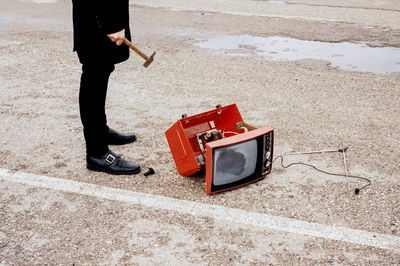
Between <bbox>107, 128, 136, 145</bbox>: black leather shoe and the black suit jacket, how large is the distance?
2.93 feet

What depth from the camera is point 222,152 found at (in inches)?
105

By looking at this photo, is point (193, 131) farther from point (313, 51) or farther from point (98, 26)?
point (313, 51)

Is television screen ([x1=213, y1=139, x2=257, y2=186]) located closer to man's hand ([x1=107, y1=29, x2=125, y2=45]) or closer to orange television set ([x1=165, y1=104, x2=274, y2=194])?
orange television set ([x1=165, y1=104, x2=274, y2=194])

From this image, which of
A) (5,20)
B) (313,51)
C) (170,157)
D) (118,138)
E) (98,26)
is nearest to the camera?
(98,26)

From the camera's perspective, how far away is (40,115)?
416 cm

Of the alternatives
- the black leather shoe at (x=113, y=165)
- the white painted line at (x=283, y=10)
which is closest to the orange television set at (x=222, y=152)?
the black leather shoe at (x=113, y=165)

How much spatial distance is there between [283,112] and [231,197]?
1.66m

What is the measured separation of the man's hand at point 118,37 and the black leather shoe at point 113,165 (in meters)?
0.92

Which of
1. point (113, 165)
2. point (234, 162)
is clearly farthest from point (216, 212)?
point (113, 165)

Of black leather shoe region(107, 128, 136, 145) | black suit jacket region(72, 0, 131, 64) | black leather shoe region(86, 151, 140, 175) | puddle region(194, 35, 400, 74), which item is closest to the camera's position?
black suit jacket region(72, 0, 131, 64)

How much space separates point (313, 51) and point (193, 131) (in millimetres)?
3855

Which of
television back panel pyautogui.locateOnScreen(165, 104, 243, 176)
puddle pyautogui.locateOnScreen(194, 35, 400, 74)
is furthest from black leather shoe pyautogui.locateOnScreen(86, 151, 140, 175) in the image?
puddle pyautogui.locateOnScreen(194, 35, 400, 74)

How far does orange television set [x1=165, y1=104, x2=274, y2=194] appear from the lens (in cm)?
267

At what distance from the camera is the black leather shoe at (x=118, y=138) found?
3527 mm
